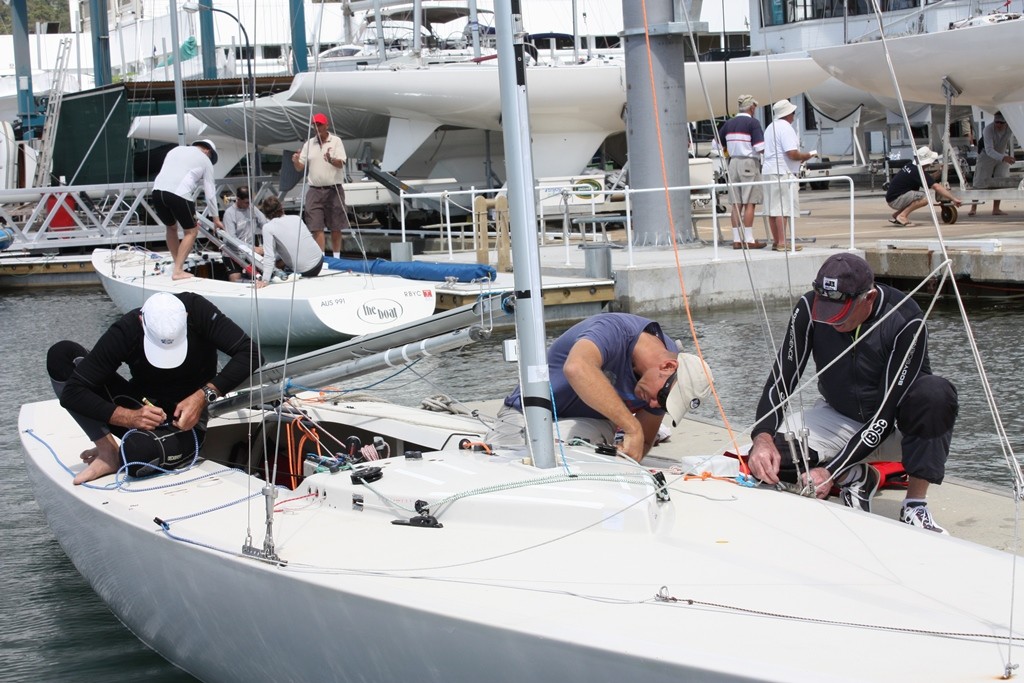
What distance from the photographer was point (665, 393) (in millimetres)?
4367

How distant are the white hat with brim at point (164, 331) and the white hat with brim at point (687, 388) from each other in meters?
1.88

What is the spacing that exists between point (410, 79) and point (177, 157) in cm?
878

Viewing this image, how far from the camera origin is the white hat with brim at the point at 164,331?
179 inches

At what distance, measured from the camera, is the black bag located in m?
4.62

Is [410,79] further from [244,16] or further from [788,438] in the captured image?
[244,16]

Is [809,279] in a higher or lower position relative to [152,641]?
higher

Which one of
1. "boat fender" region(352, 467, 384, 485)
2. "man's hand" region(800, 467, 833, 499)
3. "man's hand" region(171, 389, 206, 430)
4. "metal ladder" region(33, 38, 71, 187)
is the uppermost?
"metal ladder" region(33, 38, 71, 187)

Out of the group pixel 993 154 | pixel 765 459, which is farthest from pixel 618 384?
pixel 993 154

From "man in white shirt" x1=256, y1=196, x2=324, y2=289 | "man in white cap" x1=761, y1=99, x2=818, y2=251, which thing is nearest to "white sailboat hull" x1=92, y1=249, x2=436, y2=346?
"man in white shirt" x1=256, y1=196, x2=324, y2=289

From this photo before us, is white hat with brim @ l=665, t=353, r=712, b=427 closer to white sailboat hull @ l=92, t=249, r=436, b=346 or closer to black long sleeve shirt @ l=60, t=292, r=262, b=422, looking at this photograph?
black long sleeve shirt @ l=60, t=292, r=262, b=422

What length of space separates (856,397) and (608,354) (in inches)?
35.4

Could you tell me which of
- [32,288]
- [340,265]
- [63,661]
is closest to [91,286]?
[32,288]

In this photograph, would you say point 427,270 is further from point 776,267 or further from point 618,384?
point 618,384

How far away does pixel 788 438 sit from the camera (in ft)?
13.8
